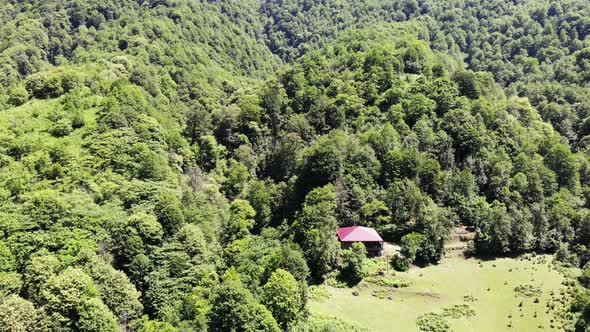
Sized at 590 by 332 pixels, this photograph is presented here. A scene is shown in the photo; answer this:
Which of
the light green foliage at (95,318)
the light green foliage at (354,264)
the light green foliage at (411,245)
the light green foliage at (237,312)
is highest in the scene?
the light green foliage at (411,245)

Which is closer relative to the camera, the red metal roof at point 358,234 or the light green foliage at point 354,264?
the light green foliage at point 354,264

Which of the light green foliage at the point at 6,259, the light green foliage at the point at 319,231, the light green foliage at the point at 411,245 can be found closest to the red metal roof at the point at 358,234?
the light green foliage at the point at 319,231

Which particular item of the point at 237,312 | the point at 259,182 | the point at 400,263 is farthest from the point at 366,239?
the point at 259,182

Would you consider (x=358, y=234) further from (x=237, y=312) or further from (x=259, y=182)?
(x=237, y=312)

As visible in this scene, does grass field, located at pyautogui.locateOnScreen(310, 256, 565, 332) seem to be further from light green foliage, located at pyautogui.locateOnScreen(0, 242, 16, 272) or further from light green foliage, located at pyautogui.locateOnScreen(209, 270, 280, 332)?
light green foliage, located at pyautogui.locateOnScreen(0, 242, 16, 272)

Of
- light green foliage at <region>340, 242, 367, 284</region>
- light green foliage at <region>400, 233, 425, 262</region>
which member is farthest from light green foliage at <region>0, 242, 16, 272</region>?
light green foliage at <region>400, 233, 425, 262</region>

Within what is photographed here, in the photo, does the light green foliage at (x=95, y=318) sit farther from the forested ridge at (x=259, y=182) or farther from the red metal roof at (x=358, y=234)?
the red metal roof at (x=358, y=234)
